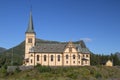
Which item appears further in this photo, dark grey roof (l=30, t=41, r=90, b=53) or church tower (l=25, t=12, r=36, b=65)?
church tower (l=25, t=12, r=36, b=65)

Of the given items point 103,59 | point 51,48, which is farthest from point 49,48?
point 103,59

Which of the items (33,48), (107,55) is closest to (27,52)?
(33,48)

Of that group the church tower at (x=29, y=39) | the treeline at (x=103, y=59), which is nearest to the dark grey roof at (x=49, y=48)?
the church tower at (x=29, y=39)

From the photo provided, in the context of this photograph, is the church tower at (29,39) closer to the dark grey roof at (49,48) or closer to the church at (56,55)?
the church at (56,55)

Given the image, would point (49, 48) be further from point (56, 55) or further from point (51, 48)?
point (56, 55)

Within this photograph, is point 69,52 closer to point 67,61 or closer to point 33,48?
point 67,61

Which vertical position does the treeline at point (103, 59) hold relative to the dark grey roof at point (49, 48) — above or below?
below

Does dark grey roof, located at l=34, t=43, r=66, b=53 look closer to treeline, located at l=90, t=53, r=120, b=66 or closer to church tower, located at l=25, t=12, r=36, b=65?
A: church tower, located at l=25, t=12, r=36, b=65

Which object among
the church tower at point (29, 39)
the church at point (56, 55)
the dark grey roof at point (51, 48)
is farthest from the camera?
the church tower at point (29, 39)

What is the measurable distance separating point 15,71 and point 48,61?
2988 centimetres

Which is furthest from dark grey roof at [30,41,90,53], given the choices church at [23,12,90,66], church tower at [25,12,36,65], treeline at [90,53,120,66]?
treeline at [90,53,120,66]

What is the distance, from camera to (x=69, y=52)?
4141 inches

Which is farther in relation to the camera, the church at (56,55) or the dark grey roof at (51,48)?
the dark grey roof at (51,48)

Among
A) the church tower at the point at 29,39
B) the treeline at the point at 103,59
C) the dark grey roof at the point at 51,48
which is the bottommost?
the treeline at the point at 103,59
